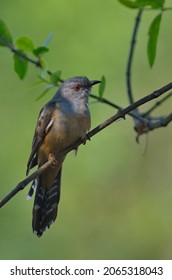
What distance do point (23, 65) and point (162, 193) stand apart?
159 inches

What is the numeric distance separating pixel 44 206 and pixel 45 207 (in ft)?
0.04

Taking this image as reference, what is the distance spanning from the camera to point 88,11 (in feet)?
26.1

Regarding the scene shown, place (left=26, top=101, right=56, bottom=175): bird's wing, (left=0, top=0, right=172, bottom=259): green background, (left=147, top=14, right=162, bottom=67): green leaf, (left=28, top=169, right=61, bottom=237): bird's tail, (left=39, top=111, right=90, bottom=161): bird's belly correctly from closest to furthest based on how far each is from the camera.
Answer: (left=147, top=14, right=162, bottom=67): green leaf → (left=39, top=111, right=90, bottom=161): bird's belly → (left=26, top=101, right=56, bottom=175): bird's wing → (left=28, top=169, right=61, bottom=237): bird's tail → (left=0, top=0, right=172, bottom=259): green background

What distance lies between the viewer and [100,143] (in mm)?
7793

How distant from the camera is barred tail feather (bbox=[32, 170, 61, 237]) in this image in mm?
5574

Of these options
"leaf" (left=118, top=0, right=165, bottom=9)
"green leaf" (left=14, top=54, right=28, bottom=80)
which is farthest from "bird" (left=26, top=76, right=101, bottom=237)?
"leaf" (left=118, top=0, right=165, bottom=9)

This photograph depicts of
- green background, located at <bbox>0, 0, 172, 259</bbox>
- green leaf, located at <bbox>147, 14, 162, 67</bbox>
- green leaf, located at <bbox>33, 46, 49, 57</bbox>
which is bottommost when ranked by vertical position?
green leaf, located at <bbox>147, 14, 162, 67</bbox>

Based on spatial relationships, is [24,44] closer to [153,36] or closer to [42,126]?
[153,36]

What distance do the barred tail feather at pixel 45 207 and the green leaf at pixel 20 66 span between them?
1745mm

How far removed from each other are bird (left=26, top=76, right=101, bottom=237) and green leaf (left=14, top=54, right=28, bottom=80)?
102cm

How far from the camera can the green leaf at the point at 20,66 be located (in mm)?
4188

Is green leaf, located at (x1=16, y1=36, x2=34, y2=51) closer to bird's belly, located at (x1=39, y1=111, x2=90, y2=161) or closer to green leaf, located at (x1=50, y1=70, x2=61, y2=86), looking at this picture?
green leaf, located at (x1=50, y1=70, x2=61, y2=86)

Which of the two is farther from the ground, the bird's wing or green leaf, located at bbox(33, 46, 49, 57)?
the bird's wing
